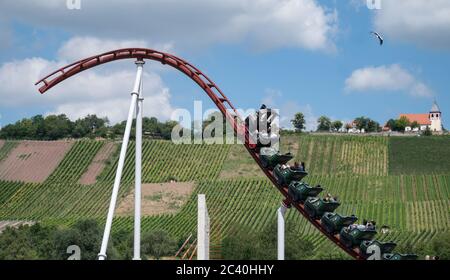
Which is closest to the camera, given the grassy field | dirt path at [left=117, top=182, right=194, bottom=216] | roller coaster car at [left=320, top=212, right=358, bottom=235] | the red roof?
roller coaster car at [left=320, top=212, right=358, bottom=235]

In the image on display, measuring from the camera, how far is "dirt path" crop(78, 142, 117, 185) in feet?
262

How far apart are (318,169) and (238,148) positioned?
10.0m

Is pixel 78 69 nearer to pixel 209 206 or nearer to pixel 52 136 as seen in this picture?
pixel 209 206

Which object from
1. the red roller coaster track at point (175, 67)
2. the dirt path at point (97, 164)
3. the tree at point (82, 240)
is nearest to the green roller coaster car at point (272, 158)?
the red roller coaster track at point (175, 67)

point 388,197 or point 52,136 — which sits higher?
point 52,136

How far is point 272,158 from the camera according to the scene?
22.6m

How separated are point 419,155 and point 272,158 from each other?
6257 centimetres

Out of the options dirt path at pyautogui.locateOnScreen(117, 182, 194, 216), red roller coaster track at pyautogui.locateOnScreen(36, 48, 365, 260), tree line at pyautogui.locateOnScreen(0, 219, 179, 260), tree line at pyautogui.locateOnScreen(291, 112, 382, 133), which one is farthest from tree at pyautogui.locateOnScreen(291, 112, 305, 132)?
red roller coaster track at pyautogui.locateOnScreen(36, 48, 365, 260)

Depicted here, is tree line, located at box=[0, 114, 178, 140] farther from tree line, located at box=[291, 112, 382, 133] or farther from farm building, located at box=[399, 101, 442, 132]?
farm building, located at box=[399, 101, 442, 132]

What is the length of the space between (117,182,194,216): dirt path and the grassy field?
1962 centimetres

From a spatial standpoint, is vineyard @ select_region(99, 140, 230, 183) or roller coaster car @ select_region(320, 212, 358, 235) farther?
vineyard @ select_region(99, 140, 230, 183)
